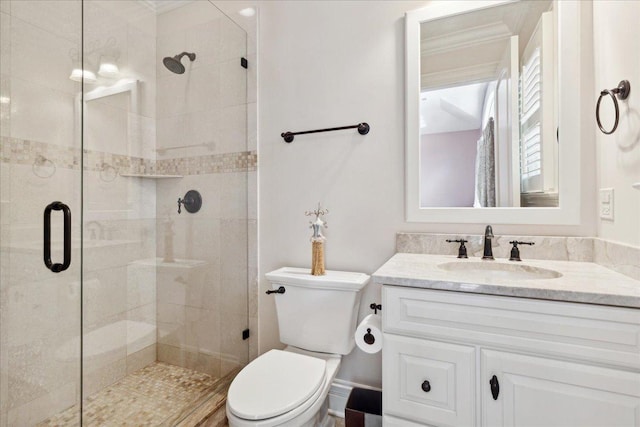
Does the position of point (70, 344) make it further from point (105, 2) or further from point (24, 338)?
point (105, 2)

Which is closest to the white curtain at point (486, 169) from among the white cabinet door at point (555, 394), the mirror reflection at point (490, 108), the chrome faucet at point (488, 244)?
the mirror reflection at point (490, 108)

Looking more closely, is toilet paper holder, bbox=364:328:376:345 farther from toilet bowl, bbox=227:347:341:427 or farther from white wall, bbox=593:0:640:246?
white wall, bbox=593:0:640:246

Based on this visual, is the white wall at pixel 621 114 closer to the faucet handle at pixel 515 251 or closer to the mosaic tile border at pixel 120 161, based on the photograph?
the faucet handle at pixel 515 251

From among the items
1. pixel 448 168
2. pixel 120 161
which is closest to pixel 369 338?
pixel 448 168

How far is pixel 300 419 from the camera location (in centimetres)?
108

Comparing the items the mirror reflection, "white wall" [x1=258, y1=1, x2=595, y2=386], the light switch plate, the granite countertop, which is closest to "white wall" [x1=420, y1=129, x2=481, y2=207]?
the mirror reflection

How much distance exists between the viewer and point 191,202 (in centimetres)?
182

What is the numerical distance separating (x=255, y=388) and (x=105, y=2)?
6.93 feet

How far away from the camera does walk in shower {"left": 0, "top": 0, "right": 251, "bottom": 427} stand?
139cm

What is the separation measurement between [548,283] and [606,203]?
53 cm

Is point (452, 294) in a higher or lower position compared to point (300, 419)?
higher

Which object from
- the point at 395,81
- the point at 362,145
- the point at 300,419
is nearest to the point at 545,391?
the point at 300,419

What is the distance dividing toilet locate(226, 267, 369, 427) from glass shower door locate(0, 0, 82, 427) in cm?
97

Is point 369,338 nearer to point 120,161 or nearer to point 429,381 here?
point 429,381
